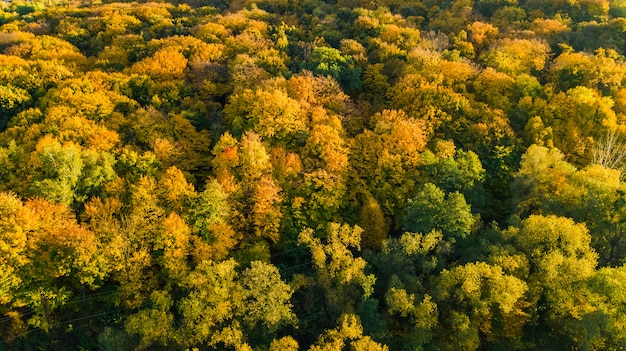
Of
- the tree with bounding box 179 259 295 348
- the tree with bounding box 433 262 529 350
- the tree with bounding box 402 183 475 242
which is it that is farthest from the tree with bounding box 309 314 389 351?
the tree with bounding box 402 183 475 242

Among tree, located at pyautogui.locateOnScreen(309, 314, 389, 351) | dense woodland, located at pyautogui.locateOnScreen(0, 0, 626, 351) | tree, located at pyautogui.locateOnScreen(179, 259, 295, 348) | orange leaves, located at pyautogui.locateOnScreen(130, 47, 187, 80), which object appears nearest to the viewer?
tree, located at pyautogui.locateOnScreen(309, 314, 389, 351)

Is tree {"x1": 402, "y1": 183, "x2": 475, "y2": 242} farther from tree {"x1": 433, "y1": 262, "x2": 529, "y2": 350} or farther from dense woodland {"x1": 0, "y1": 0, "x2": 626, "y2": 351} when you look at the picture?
tree {"x1": 433, "y1": 262, "x2": 529, "y2": 350}

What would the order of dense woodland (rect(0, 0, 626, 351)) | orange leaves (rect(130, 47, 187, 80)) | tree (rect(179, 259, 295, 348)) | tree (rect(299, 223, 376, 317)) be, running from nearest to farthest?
tree (rect(179, 259, 295, 348))
dense woodland (rect(0, 0, 626, 351))
tree (rect(299, 223, 376, 317))
orange leaves (rect(130, 47, 187, 80))

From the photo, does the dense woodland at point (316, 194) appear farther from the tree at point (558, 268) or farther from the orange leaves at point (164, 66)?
the orange leaves at point (164, 66)

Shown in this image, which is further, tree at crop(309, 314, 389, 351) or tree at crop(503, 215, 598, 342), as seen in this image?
tree at crop(503, 215, 598, 342)

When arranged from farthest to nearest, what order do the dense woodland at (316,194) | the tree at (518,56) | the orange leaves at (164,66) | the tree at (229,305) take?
the tree at (518,56) < the orange leaves at (164,66) < the dense woodland at (316,194) < the tree at (229,305)

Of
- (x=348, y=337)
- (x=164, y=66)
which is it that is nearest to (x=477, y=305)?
(x=348, y=337)

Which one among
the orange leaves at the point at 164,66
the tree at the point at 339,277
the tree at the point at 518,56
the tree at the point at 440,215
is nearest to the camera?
the tree at the point at 339,277

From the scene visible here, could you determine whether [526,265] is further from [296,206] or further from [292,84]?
[292,84]

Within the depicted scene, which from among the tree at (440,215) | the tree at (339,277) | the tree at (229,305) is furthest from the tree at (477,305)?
the tree at (229,305)
